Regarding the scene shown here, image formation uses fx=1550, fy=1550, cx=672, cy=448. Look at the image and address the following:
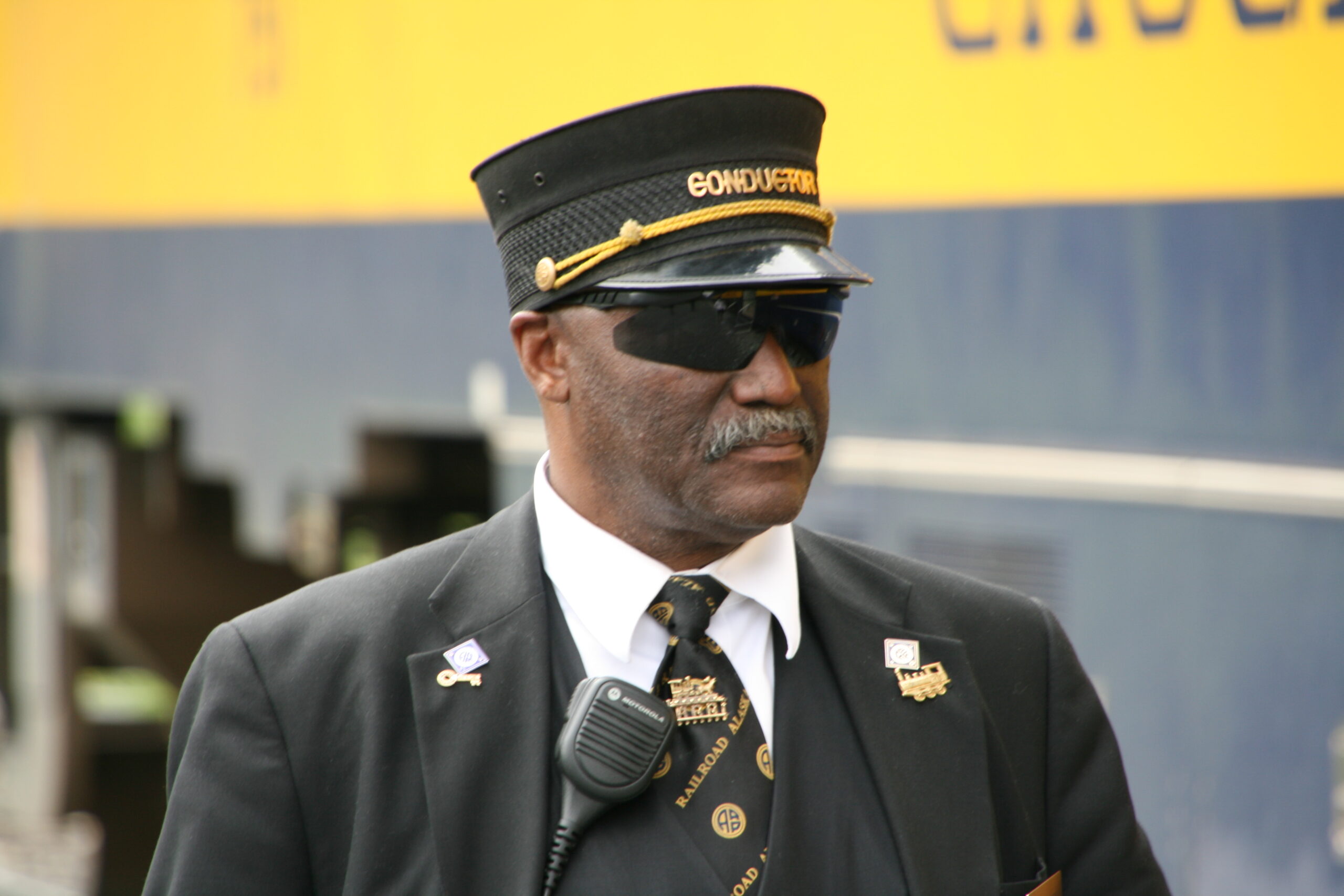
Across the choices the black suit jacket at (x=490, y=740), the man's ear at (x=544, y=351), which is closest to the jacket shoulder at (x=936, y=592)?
the black suit jacket at (x=490, y=740)

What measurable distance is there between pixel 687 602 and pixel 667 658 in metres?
0.06

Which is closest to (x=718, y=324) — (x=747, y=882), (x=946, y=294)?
(x=747, y=882)

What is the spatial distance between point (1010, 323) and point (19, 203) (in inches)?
169

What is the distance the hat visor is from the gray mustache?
0.14 meters

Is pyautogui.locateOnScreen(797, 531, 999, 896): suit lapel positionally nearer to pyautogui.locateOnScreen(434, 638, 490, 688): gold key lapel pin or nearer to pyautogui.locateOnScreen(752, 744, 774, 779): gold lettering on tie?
pyautogui.locateOnScreen(752, 744, 774, 779): gold lettering on tie

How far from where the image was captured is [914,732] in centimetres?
164

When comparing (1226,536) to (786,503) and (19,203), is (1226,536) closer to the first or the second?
(786,503)

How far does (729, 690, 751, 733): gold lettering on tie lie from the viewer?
1.61m

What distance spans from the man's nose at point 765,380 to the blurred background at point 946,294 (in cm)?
133

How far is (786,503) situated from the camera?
5.26 feet

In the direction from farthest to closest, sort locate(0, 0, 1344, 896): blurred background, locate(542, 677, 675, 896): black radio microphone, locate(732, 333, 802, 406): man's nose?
locate(0, 0, 1344, 896): blurred background → locate(732, 333, 802, 406): man's nose → locate(542, 677, 675, 896): black radio microphone

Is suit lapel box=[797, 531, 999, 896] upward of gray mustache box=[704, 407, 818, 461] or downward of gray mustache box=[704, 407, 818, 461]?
downward

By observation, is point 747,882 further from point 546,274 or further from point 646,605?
point 546,274

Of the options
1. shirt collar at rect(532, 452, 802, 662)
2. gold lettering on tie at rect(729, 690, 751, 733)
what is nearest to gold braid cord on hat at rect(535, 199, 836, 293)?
shirt collar at rect(532, 452, 802, 662)
